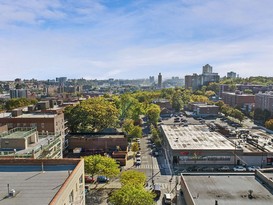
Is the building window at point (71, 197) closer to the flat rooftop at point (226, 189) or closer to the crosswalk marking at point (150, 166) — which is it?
the flat rooftop at point (226, 189)

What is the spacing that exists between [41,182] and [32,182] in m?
0.75

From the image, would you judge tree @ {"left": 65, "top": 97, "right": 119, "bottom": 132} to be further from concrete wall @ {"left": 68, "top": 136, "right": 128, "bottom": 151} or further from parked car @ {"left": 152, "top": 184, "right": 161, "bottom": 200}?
parked car @ {"left": 152, "top": 184, "right": 161, "bottom": 200}

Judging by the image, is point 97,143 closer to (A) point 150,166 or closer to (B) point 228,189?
(A) point 150,166

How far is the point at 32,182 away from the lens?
20.9 m

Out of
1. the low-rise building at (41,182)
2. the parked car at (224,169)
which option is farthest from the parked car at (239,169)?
the low-rise building at (41,182)

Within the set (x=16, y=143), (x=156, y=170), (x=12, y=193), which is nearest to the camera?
(x=12, y=193)

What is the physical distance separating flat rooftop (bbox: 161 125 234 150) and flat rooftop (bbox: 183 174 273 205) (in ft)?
73.8

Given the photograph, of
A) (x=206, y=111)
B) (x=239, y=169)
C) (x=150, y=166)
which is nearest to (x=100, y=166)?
(x=150, y=166)

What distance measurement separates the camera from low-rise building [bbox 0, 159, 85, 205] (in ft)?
59.8

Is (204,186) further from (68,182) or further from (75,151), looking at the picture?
(75,151)

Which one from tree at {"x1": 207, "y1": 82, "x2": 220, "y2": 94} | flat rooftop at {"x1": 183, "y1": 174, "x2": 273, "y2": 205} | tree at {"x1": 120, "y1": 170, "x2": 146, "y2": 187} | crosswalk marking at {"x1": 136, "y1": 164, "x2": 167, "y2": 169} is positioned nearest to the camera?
flat rooftop at {"x1": 183, "y1": 174, "x2": 273, "y2": 205}

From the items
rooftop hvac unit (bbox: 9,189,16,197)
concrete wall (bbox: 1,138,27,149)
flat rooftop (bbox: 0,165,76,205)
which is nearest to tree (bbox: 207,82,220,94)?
concrete wall (bbox: 1,138,27,149)

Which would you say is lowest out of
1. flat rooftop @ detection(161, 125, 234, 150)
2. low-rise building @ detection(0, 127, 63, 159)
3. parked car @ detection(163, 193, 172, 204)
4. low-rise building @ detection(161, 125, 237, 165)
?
parked car @ detection(163, 193, 172, 204)

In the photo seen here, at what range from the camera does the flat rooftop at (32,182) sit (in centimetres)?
1819
